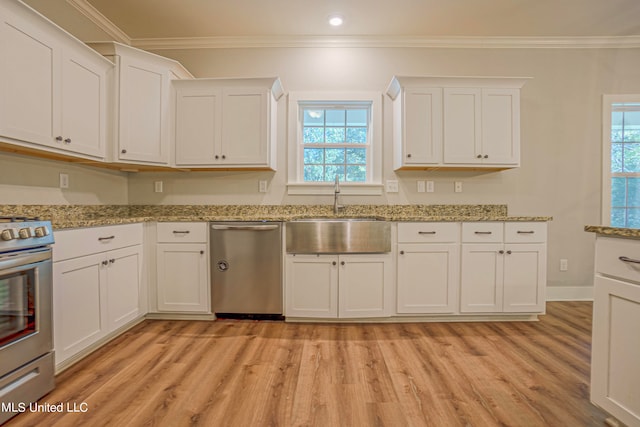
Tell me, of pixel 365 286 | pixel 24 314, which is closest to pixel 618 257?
pixel 365 286

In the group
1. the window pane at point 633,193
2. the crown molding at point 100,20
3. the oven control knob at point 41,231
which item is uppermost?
the crown molding at point 100,20

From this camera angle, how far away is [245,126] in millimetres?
2604

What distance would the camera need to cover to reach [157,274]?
2.40 m

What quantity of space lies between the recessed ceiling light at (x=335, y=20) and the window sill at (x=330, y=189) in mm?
Result: 1491

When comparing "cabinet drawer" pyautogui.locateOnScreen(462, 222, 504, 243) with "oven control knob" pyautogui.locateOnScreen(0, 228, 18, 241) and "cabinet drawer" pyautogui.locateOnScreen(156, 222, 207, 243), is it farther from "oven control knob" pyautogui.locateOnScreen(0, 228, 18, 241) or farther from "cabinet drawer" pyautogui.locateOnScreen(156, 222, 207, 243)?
"oven control knob" pyautogui.locateOnScreen(0, 228, 18, 241)

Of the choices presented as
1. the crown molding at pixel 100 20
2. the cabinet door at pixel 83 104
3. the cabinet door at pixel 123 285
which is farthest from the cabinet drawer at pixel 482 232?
the crown molding at pixel 100 20

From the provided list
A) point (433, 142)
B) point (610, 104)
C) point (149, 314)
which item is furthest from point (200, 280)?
point (610, 104)

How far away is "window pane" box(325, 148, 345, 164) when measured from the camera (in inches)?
121

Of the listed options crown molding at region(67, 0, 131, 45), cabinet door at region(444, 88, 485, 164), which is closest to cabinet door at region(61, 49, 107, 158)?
crown molding at region(67, 0, 131, 45)

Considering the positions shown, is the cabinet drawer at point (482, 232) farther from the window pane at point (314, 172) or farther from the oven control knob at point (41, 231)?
the oven control knob at point (41, 231)

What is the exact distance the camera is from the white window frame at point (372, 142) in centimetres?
294

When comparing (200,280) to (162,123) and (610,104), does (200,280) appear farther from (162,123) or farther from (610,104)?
(610,104)

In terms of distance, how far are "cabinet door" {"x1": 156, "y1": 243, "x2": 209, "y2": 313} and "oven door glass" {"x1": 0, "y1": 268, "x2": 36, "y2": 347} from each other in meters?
1.01

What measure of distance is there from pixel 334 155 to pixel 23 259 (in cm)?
246
